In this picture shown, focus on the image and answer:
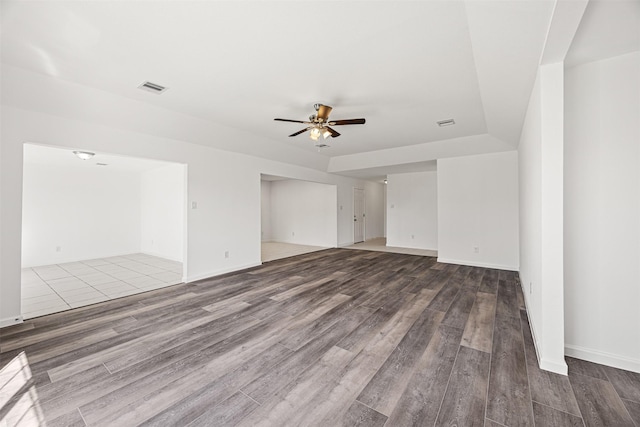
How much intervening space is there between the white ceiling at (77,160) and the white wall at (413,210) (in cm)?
647

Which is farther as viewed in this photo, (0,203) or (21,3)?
(0,203)

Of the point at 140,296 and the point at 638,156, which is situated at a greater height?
the point at 638,156

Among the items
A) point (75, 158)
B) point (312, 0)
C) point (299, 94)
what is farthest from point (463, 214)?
point (75, 158)

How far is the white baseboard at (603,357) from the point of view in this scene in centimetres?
196

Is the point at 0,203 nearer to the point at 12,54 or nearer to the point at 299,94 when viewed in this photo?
the point at 12,54

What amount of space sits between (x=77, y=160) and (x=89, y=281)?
3.01 meters

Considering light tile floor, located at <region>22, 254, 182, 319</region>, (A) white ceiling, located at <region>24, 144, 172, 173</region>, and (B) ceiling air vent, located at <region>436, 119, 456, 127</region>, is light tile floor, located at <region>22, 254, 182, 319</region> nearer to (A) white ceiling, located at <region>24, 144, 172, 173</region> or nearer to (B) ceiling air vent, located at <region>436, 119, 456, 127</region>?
(A) white ceiling, located at <region>24, 144, 172, 173</region>

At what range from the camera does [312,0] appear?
1.73m

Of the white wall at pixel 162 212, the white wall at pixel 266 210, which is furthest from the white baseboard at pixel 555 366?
the white wall at pixel 266 210

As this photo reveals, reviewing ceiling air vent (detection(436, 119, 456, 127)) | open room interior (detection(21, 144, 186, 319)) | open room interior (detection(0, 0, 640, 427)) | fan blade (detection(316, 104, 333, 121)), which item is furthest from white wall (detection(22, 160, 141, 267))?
ceiling air vent (detection(436, 119, 456, 127))

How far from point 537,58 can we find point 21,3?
3815mm

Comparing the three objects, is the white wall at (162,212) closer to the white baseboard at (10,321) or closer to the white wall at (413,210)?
the white baseboard at (10,321)

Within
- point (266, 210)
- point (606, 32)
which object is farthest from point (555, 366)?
point (266, 210)

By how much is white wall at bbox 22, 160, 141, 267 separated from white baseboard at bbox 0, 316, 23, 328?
4221 millimetres
